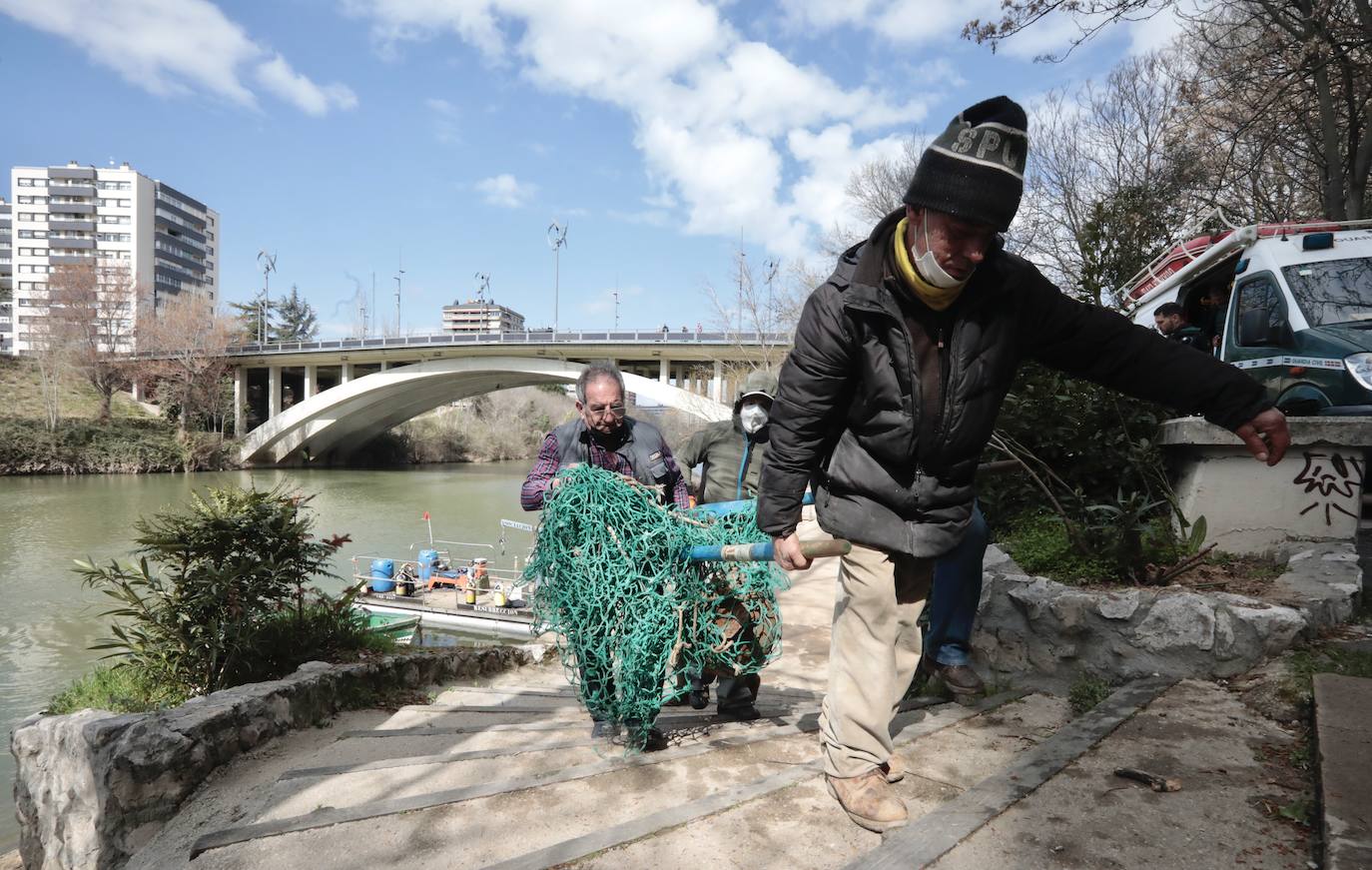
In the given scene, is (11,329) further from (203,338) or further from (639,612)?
(639,612)

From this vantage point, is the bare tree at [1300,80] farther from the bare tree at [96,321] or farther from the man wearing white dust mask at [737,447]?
the bare tree at [96,321]

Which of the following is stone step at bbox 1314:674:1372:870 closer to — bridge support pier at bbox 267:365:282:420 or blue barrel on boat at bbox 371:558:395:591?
blue barrel on boat at bbox 371:558:395:591

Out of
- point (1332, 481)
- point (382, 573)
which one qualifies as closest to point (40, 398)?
point (382, 573)

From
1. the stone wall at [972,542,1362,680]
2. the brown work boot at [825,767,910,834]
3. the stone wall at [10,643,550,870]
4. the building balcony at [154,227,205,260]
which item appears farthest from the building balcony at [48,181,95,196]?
the brown work boot at [825,767,910,834]

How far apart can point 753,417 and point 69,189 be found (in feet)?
362

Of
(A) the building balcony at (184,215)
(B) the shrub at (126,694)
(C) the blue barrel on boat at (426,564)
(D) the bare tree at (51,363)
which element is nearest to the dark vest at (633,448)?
(B) the shrub at (126,694)

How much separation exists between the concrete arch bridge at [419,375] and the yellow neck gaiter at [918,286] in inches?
939

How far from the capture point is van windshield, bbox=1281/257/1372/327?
18.2ft

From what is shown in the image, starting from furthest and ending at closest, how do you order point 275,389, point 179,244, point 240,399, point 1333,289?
point 179,244
point 240,399
point 275,389
point 1333,289

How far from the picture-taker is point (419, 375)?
34812 mm

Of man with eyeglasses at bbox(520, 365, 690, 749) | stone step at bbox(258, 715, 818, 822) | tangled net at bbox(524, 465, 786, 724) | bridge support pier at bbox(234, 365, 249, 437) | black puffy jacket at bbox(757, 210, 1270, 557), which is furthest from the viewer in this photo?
bridge support pier at bbox(234, 365, 249, 437)

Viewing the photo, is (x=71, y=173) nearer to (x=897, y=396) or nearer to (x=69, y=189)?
(x=69, y=189)

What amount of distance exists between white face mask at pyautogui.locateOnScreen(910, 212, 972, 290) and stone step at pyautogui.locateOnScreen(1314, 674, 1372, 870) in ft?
4.85

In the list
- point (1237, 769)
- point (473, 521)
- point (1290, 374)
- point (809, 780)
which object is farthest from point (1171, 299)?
point (473, 521)
